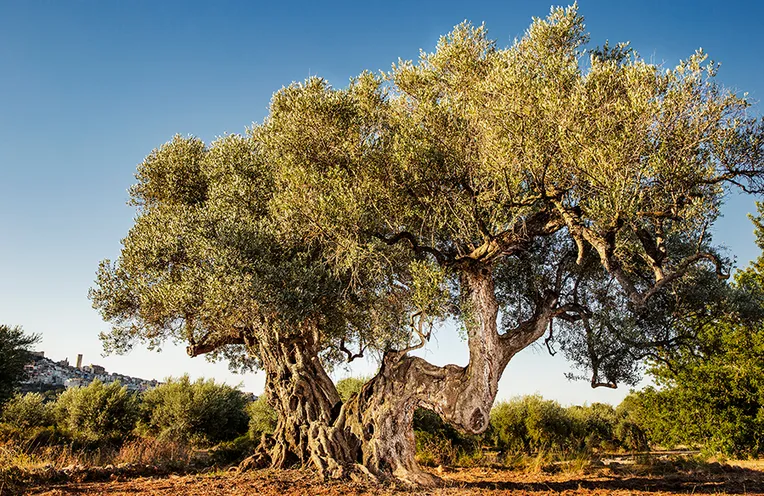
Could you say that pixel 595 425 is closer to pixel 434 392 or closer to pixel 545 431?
pixel 545 431

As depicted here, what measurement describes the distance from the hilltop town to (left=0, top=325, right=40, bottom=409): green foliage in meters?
14.6

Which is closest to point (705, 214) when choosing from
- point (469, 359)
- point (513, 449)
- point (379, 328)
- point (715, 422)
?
point (469, 359)

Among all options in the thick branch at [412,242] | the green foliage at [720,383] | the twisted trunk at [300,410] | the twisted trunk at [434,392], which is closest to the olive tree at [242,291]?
the twisted trunk at [300,410]

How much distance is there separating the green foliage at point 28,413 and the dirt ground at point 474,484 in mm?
15616

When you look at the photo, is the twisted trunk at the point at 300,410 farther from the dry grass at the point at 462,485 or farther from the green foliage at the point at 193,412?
the green foliage at the point at 193,412

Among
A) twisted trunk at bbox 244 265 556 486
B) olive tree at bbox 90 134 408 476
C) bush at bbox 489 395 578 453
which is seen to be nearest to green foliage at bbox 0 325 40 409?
olive tree at bbox 90 134 408 476

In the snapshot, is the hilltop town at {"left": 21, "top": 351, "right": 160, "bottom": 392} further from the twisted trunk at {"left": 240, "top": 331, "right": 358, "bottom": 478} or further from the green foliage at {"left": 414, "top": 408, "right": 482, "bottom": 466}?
the twisted trunk at {"left": 240, "top": 331, "right": 358, "bottom": 478}

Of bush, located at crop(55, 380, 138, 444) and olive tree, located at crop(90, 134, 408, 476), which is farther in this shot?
bush, located at crop(55, 380, 138, 444)

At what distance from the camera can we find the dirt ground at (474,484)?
1141 centimetres

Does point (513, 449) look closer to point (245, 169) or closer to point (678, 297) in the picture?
point (678, 297)

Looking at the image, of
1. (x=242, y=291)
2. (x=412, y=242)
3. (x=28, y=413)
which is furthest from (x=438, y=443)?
(x=28, y=413)

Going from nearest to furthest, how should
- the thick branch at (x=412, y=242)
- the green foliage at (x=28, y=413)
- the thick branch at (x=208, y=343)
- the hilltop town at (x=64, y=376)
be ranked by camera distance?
the thick branch at (x=412, y=242) < the thick branch at (x=208, y=343) < the green foliage at (x=28, y=413) < the hilltop town at (x=64, y=376)

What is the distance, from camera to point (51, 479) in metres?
13.6

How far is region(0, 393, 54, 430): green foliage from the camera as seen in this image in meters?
25.2
